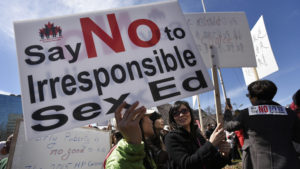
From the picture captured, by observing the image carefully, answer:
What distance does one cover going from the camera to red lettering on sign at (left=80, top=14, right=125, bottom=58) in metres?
1.34

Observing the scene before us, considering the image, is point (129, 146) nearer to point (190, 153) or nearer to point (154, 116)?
point (190, 153)

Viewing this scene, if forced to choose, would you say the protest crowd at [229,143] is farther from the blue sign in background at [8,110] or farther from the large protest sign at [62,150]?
the blue sign in background at [8,110]

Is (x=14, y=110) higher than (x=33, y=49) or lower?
higher

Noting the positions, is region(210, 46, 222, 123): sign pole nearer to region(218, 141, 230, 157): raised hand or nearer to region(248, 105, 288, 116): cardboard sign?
region(218, 141, 230, 157): raised hand

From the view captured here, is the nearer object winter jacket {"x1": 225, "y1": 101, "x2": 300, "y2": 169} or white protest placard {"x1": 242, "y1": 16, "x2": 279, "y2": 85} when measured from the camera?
winter jacket {"x1": 225, "y1": 101, "x2": 300, "y2": 169}

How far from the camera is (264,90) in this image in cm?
206

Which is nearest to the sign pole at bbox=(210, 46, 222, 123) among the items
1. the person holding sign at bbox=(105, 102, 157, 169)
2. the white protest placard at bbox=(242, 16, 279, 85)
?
the person holding sign at bbox=(105, 102, 157, 169)

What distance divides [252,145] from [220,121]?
76 cm

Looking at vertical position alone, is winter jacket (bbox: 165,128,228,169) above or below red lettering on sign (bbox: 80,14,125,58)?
below

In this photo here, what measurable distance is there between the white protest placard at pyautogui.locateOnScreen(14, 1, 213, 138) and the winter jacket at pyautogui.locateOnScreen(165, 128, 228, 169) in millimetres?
492

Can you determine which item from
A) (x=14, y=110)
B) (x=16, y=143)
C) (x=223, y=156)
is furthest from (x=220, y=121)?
(x=14, y=110)

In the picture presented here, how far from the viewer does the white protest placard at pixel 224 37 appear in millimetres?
1974

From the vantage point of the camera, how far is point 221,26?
2143mm

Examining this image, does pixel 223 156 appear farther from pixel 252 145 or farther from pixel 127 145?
pixel 127 145
